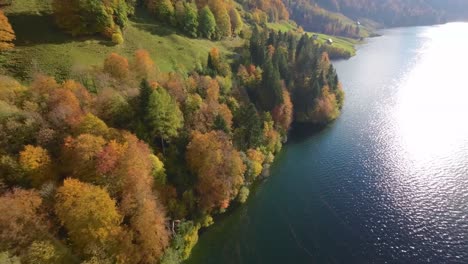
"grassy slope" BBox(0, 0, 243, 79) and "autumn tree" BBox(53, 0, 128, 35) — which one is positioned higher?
"autumn tree" BBox(53, 0, 128, 35)

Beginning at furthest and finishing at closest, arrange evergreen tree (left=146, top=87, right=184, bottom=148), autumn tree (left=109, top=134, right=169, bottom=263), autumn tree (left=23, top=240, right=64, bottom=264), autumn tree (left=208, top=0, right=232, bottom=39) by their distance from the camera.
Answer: autumn tree (left=208, top=0, right=232, bottom=39), evergreen tree (left=146, top=87, right=184, bottom=148), autumn tree (left=109, top=134, right=169, bottom=263), autumn tree (left=23, top=240, right=64, bottom=264)

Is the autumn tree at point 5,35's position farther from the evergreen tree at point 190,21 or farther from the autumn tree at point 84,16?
the evergreen tree at point 190,21

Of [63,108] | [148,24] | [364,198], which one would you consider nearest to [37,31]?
[148,24]

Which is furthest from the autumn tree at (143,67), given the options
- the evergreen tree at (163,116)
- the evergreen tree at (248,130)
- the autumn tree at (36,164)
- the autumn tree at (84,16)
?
the autumn tree at (36,164)

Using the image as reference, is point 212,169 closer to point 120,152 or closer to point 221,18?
point 120,152

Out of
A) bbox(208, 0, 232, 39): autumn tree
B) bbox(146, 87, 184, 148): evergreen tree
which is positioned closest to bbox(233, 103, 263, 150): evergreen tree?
bbox(146, 87, 184, 148): evergreen tree

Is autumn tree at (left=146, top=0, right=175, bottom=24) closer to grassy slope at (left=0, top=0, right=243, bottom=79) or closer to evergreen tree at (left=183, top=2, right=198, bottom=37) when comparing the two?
grassy slope at (left=0, top=0, right=243, bottom=79)
